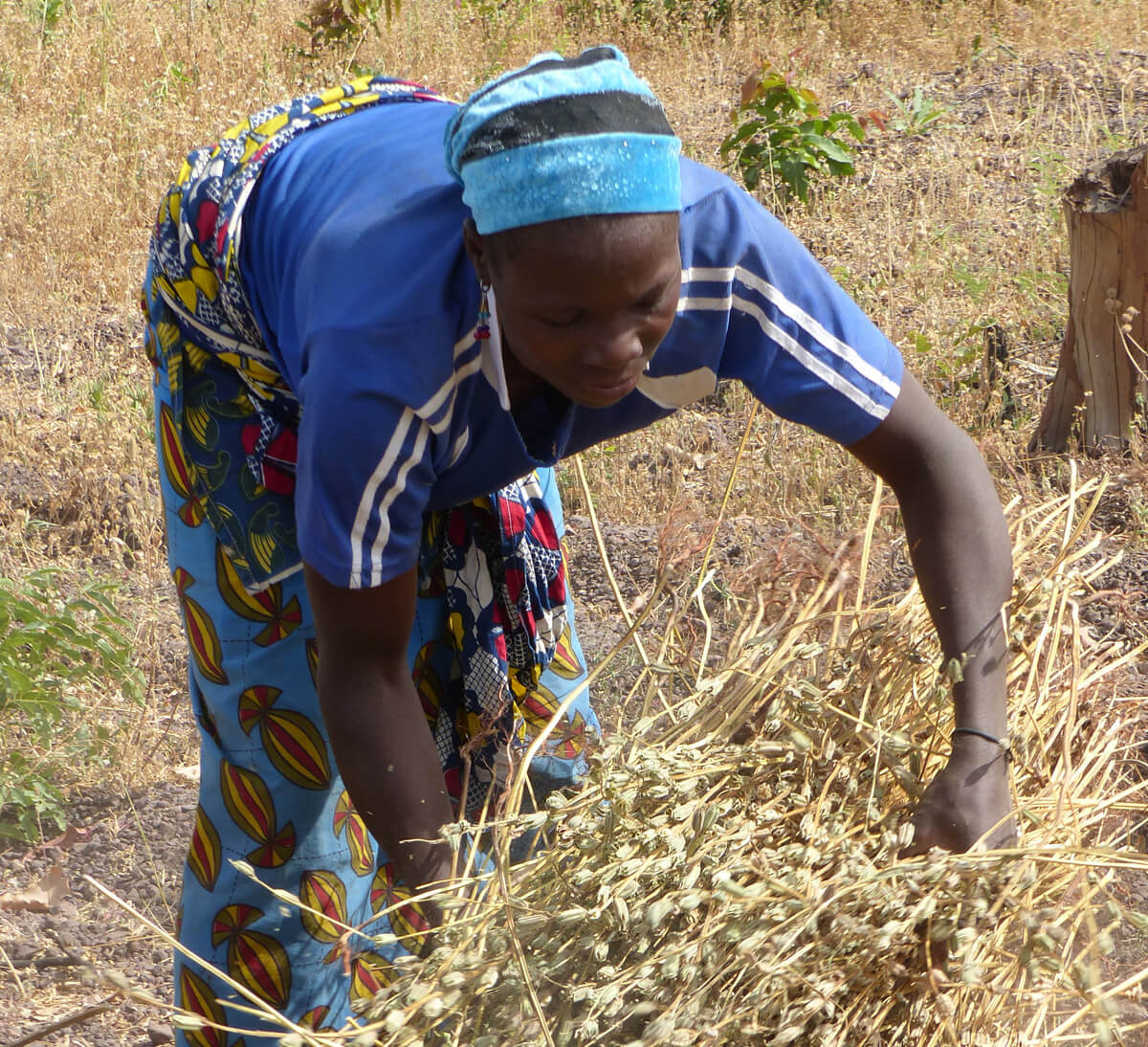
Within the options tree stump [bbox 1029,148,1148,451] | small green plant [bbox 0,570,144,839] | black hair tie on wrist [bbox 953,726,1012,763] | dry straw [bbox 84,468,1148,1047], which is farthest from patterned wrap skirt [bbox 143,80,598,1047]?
tree stump [bbox 1029,148,1148,451]

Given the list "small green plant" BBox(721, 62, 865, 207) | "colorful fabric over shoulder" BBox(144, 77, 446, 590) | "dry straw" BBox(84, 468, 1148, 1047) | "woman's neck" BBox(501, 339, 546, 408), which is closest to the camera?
"dry straw" BBox(84, 468, 1148, 1047)

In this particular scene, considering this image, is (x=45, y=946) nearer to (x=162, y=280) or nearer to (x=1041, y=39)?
(x=162, y=280)

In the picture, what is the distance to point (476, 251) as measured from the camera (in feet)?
4.67

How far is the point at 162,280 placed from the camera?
1.89 metres

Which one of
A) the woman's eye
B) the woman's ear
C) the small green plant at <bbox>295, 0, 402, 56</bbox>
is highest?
the small green plant at <bbox>295, 0, 402, 56</bbox>

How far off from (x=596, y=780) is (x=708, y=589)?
197cm

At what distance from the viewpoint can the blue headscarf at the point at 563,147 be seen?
1.32 m

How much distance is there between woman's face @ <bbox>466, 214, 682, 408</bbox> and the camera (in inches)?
51.6

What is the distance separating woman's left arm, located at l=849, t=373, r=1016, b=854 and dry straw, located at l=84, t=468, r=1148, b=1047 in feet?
0.15

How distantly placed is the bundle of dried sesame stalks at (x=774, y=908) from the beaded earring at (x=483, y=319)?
45 cm

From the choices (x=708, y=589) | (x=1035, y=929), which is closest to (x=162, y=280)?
(x=1035, y=929)

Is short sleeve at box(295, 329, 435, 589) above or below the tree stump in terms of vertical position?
above

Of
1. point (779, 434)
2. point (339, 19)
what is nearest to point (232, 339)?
point (779, 434)

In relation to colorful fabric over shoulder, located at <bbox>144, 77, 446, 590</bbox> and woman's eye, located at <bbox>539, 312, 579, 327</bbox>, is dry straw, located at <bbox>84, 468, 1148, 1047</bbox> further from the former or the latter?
colorful fabric over shoulder, located at <bbox>144, 77, 446, 590</bbox>
